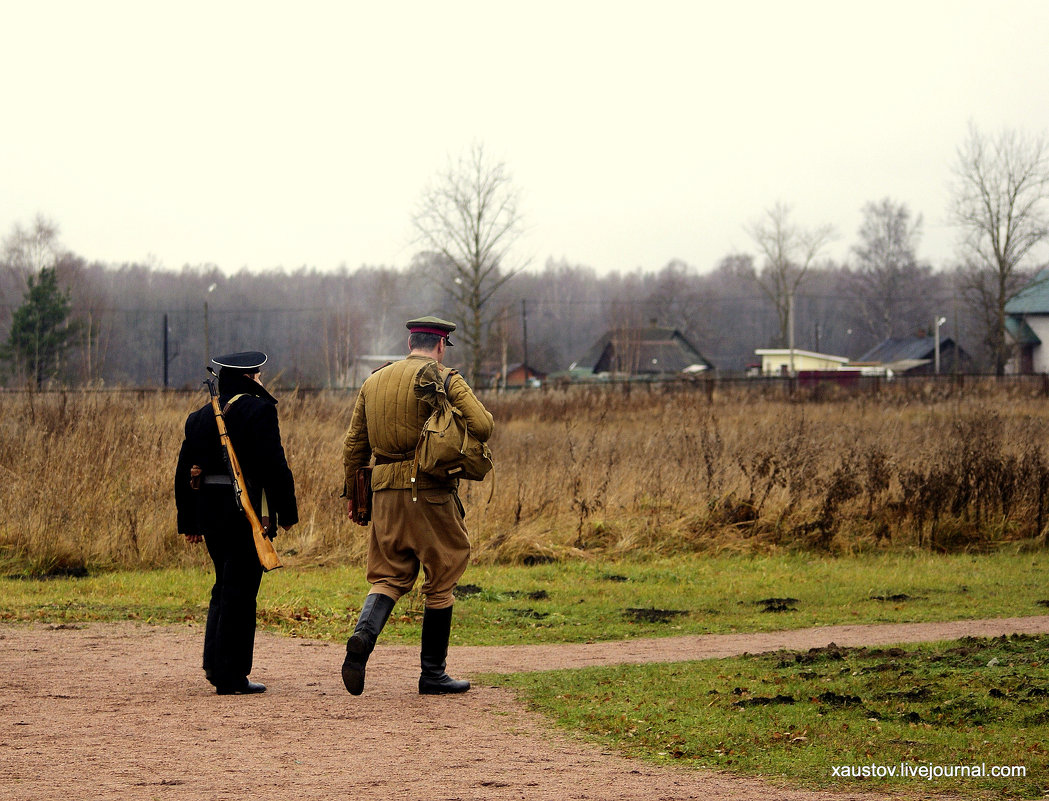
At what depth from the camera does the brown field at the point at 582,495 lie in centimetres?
1305

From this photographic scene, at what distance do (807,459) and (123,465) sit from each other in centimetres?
909

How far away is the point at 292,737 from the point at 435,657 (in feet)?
4.23

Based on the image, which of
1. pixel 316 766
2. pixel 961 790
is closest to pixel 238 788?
pixel 316 766

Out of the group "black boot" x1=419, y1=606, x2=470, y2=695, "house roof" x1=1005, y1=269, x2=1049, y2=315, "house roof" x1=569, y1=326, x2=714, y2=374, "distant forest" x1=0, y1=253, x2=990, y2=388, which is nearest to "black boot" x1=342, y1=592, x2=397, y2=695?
"black boot" x1=419, y1=606, x2=470, y2=695

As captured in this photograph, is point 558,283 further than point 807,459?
Yes

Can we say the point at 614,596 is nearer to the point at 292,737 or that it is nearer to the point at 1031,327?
the point at 292,737

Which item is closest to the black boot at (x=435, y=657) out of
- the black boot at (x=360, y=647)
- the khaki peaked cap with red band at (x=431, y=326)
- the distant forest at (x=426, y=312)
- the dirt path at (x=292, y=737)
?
the dirt path at (x=292, y=737)

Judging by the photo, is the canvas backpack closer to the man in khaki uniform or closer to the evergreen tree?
the man in khaki uniform

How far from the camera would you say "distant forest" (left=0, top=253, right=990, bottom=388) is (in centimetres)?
7306

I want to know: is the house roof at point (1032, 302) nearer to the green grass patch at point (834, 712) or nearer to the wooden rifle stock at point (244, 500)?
the green grass patch at point (834, 712)

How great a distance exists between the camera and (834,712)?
5.75 metres

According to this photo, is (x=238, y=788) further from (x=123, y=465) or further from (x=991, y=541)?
(x=991, y=541)

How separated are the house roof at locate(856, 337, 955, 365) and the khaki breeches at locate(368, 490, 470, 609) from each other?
76881mm

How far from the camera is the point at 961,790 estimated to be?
14.4 feet
